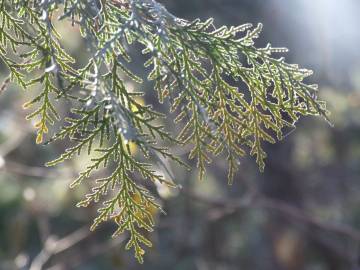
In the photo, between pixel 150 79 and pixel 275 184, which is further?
pixel 275 184

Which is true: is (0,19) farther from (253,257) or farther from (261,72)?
(253,257)

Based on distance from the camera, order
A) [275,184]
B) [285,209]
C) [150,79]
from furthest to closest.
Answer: [275,184] → [285,209] → [150,79]

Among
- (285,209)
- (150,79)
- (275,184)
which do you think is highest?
(275,184)

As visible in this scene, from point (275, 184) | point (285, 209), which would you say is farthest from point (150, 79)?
point (275, 184)

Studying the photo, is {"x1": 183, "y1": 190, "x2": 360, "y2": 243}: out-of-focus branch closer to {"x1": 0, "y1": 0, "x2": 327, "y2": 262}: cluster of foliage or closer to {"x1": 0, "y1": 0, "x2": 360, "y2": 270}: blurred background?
{"x1": 0, "y1": 0, "x2": 360, "y2": 270}: blurred background

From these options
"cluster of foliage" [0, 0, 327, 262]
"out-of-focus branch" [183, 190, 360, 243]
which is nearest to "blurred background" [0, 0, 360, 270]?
"out-of-focus branch" [183, 190, 360, 243]

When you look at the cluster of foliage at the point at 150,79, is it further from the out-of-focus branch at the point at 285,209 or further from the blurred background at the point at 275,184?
the blurred background at the point at 275,184

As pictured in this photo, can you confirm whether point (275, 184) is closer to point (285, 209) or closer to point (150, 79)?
point (285, 209)

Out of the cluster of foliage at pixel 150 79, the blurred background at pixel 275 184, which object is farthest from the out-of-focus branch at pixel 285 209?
the cluster of foliage at pixel 150 79
